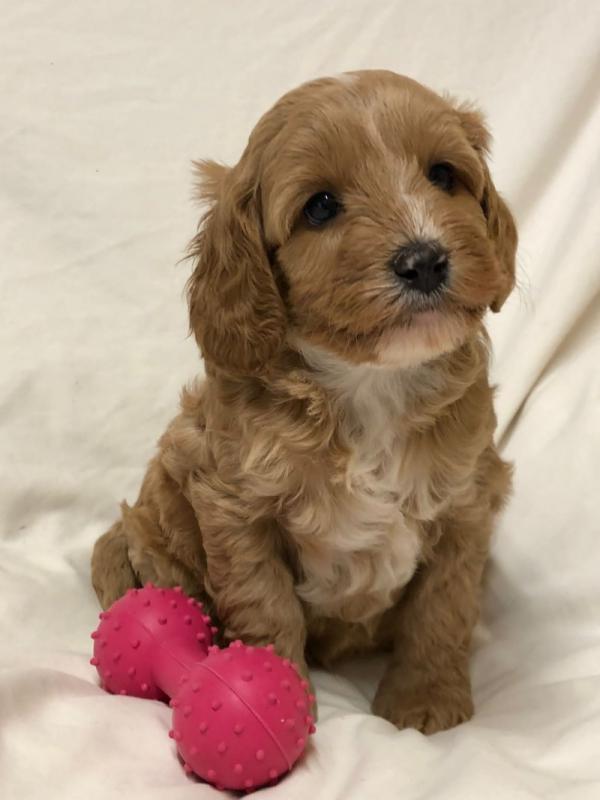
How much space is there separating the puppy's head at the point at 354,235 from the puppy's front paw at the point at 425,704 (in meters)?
0.95

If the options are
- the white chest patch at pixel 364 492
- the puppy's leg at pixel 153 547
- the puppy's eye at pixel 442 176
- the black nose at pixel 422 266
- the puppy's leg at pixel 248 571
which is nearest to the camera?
the black nose at pixel 422 266

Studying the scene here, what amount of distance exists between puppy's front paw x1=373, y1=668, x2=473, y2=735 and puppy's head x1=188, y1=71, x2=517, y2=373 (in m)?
0.95

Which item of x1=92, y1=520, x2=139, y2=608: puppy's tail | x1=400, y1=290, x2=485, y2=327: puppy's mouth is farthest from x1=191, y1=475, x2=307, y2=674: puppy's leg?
x1=400, y1=290, x2=485, y2=327: puppy's mouth

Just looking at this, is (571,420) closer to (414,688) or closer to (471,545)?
(471,545)

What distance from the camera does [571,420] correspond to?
301 centimetres

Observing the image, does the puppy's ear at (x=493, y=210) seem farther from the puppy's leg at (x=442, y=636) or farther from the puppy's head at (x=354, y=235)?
the puppy's leg at (x=442, y=636)

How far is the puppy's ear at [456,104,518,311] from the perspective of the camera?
2.23m

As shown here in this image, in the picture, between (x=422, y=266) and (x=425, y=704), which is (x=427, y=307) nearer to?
(x=422, y=266)

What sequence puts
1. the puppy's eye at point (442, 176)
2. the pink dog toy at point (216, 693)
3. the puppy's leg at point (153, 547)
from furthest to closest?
1. the puppy's leg at point (153, 547)
2. the puppy's eye at point (442, 176)
3. the pink dog toy at point (216, 693)

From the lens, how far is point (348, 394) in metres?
2.20

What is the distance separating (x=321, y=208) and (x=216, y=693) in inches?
40.7

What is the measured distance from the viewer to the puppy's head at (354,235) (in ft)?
6.15

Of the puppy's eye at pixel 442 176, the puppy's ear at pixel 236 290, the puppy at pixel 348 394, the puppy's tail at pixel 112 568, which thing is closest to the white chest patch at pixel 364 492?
the puppy at pixel 348 394

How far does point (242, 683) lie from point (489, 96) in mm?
2291
